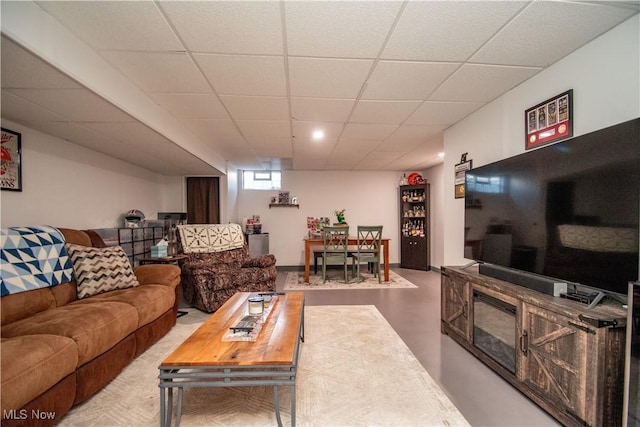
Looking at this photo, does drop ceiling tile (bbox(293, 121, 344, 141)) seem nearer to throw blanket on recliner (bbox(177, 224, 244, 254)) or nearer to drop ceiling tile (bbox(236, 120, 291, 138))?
drop ceiling tile (bbox(236, 120, 291, 138))

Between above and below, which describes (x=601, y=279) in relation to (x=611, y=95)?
below

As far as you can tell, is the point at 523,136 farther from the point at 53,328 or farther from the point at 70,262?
the point at 70,262

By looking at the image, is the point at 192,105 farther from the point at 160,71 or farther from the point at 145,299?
the point at 145,299

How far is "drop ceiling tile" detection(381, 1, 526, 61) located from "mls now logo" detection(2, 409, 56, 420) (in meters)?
2.75

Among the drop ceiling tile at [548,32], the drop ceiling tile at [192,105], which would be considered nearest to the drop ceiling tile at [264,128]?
the drop ceiling tile at [192,105]

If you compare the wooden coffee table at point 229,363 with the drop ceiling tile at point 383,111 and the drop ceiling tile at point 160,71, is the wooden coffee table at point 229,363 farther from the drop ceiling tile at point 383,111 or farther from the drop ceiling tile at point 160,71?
the drop ceiling tile at point 383,111

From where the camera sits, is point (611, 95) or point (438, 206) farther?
point (438, 206)

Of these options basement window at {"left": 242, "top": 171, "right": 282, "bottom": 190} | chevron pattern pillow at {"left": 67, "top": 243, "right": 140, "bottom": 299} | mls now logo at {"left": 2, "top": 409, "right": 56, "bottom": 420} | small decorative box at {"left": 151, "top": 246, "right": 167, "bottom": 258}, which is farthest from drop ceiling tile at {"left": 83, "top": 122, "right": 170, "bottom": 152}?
basement window at {"left": 242, "top": 171, "right": 282, "bottom": 190}

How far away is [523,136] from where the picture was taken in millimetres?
2176

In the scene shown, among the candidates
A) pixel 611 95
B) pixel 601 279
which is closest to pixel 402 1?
pixel 611 95

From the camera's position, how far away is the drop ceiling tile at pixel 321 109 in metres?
2.47

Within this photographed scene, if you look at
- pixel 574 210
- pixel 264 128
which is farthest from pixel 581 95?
pixel 264 128

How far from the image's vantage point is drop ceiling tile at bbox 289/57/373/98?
1879mm

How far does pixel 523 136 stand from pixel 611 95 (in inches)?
24.5
